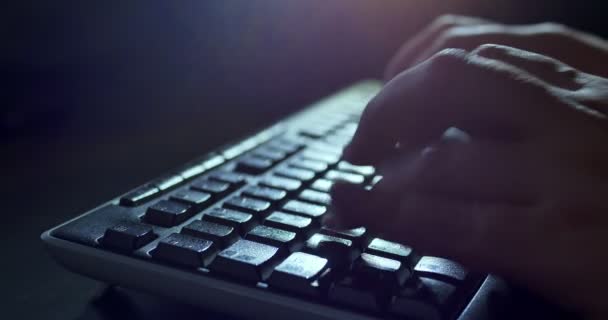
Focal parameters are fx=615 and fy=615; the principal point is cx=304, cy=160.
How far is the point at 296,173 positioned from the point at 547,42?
0.95 feet

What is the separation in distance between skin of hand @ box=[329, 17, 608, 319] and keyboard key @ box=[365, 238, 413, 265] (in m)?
0.01

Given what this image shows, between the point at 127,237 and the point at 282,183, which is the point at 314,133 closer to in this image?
the point at 282,183

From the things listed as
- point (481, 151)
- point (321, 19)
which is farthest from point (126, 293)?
point (321, 19)

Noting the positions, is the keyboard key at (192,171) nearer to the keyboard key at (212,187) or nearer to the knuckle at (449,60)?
the keyboard key at (212,187)

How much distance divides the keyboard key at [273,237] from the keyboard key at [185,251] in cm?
3

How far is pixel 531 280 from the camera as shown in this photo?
1.12ft

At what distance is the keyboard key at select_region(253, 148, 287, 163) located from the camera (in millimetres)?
546

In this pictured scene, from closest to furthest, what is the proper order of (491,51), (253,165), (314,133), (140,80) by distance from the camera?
(491,51) → (253,165) → (314,133) → (140,80)

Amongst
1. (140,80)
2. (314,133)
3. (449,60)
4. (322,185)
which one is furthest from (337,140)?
(140,80)

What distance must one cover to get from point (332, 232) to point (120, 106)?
55 centimetres

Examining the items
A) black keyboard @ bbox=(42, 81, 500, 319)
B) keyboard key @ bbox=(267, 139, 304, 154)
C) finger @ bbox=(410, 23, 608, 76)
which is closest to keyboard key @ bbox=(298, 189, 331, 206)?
black keyboard @ bbox=(42, 81, 500, 319)

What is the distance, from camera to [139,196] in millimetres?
449

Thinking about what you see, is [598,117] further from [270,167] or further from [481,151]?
[270,167]

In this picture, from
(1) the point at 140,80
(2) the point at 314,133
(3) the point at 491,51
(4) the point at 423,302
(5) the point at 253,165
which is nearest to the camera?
(4) the point at 423,302
